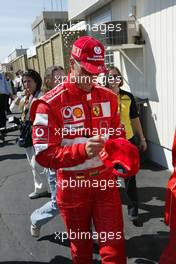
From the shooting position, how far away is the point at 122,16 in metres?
7.50

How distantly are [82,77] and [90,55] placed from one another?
0.55 feet

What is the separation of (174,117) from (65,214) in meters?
3.68

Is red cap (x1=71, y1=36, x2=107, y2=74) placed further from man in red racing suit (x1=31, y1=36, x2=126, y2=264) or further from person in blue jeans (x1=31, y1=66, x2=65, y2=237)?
person in blue jeans (x1=31, y1=66, x2=65, y2=237)

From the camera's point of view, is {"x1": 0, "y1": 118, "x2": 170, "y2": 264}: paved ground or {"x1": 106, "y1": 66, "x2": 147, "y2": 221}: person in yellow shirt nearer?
{"x1": 0, "y1": 118, "x2": 170, "y2": 264}: paved ground

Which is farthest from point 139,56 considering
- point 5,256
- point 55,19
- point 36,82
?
point 55,19

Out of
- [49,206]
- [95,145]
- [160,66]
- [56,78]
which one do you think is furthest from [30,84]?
[95,145]

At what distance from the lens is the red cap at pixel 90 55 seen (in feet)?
7.63

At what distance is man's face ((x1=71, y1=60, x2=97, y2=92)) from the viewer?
7.85ft

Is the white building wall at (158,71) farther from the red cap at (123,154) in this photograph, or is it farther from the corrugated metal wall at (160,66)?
the red cap at (123,154)

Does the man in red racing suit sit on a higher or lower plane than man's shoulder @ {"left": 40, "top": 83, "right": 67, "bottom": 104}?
lower

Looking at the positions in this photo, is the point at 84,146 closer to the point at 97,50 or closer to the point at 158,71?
the point at 97,50

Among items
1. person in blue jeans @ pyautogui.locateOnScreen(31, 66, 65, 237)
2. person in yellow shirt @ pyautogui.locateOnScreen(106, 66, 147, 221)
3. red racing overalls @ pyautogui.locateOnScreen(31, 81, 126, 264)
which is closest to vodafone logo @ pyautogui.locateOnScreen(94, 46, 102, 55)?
red racing overalls @ pyautogui.locateOnScreen(31, 81, 126, 264)

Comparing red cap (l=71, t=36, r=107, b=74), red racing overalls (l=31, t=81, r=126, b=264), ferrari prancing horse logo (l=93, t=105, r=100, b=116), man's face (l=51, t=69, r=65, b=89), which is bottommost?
red racing overalls (l=31, t=81, r=126, b=264)

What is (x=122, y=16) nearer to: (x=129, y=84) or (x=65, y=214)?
(x=129, y=84)
